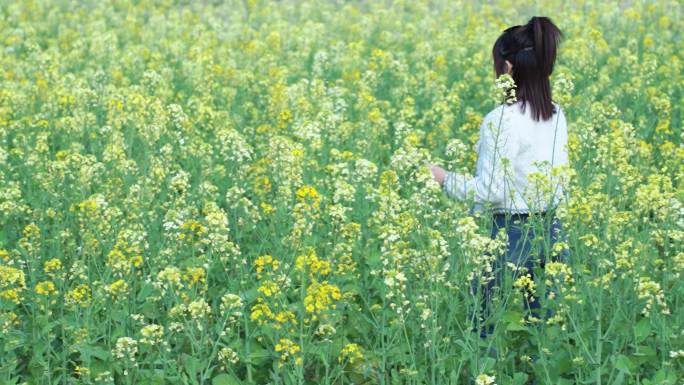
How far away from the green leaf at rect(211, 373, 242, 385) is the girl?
1268mm

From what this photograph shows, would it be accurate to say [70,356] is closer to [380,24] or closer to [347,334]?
[347,334]

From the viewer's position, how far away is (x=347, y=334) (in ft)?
17.6

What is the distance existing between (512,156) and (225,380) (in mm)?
1792

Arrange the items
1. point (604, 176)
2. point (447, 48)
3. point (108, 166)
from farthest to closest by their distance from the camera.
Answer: point (447, 48) < point (108, 166) < point (604, 176)

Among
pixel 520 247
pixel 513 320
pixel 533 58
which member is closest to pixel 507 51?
pixel 533 58

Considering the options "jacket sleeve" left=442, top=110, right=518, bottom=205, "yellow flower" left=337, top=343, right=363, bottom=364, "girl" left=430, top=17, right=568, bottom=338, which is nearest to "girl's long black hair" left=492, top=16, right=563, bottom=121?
"girl" left=430, top=17, right=568, bottom=338

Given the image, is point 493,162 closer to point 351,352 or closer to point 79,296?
point 351,352

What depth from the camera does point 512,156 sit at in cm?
509

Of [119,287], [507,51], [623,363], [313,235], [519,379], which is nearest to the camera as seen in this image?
[623,363]

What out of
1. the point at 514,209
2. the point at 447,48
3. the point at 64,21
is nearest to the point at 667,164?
the point at 514,209

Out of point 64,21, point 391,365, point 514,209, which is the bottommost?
point 391,365

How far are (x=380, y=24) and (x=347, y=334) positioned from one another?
8.36 m

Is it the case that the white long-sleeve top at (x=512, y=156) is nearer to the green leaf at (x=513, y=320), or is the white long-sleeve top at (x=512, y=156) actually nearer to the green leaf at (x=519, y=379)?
the green leaf at (x=513, y=320)

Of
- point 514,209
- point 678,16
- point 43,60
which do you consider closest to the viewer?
point 514,209
